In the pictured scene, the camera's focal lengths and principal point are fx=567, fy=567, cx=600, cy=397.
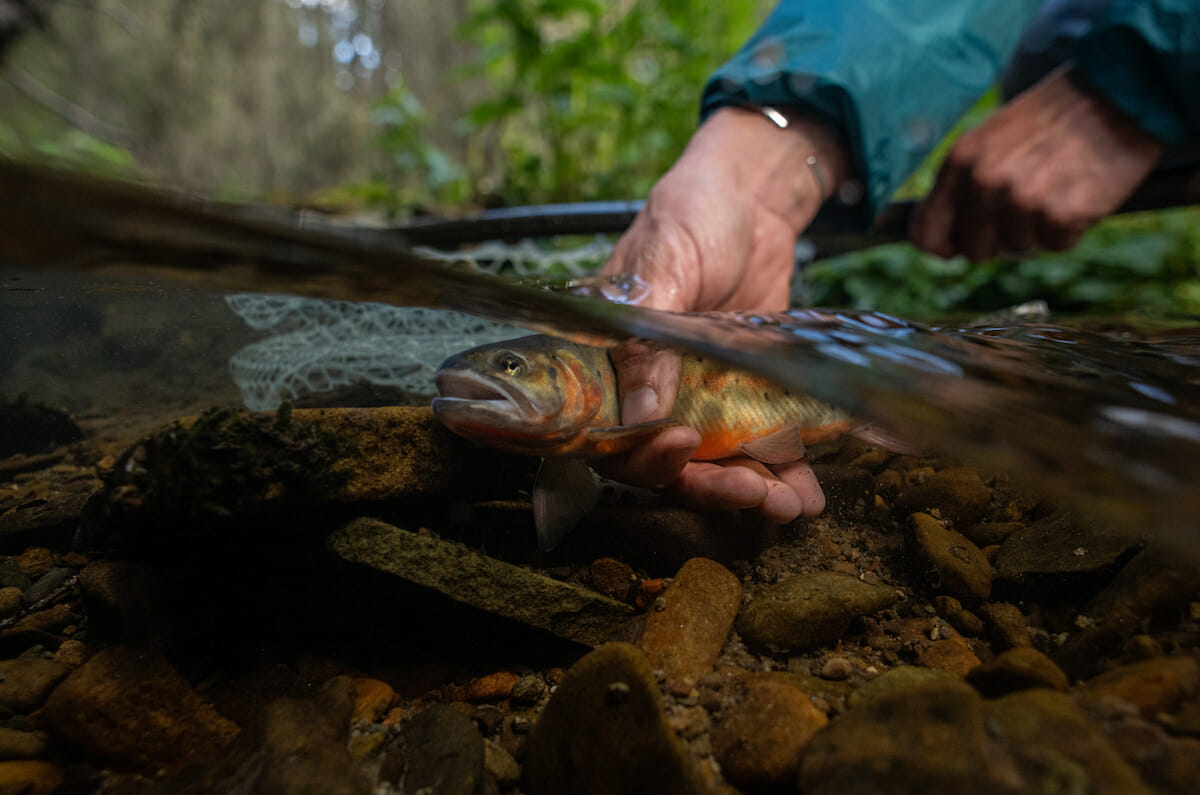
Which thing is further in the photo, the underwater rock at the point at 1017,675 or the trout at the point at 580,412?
the trout at the point at 580,412

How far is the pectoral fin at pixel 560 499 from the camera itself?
149 cm

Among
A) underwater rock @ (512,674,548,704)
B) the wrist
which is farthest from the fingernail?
the wrist

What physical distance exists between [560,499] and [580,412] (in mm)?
382

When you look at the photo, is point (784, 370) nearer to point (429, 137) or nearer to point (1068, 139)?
point (1068, 139)

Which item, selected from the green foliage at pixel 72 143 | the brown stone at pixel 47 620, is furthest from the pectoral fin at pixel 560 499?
the green foliage at pixel 72 143

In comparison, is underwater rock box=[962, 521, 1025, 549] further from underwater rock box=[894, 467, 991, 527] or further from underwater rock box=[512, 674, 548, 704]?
underwater rock box=[512, 674, 548, 704]

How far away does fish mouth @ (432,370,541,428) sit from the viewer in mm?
1602

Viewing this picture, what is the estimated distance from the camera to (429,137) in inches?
584

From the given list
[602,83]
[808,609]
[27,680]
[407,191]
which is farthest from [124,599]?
[407,191]

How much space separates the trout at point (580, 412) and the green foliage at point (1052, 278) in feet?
14.3

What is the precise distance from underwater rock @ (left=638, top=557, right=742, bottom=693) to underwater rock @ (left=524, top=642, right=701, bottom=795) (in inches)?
7.2

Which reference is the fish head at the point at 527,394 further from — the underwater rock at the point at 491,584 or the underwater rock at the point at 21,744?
Result: the underwater rock at the point at 21,744

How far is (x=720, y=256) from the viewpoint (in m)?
2.93

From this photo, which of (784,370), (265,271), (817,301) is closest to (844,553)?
(784,370)
